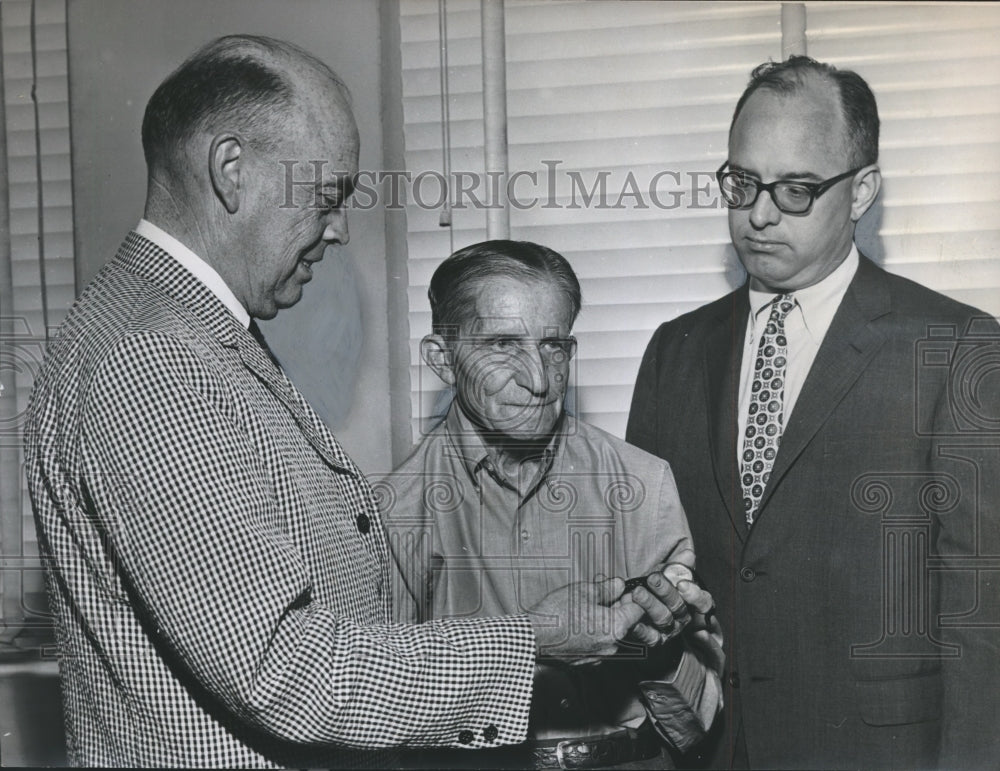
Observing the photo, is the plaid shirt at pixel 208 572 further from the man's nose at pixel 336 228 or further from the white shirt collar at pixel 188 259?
the man's nose at pixel 336 228

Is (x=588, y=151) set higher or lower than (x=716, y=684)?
higher

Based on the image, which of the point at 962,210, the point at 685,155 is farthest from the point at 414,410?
the point at 962,210

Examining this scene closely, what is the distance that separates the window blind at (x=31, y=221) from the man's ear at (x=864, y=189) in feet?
4.16

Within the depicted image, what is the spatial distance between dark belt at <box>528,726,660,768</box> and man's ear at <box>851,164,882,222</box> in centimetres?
88

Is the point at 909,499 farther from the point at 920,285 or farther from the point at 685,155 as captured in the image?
the point at 685,155

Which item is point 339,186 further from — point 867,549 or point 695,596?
point 867,549

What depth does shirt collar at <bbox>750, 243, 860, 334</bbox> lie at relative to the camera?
1678mm

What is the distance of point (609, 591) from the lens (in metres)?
1.59

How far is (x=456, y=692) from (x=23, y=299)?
39.8 inches

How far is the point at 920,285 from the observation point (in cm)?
170

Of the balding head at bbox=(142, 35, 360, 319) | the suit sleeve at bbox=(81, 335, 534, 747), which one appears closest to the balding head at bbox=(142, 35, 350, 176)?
the balding head at bbox=(142, 35, 360, 319)

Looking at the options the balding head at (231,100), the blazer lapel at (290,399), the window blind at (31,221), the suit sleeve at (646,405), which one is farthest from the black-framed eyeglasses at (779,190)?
the window blind at (31,221)

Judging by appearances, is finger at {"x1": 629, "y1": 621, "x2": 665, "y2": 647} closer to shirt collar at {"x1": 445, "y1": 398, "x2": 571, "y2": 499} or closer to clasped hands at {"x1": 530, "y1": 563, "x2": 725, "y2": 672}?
clasped hands at {"x1": 530, "y1": 563, "x2": 725, "y2": 672}

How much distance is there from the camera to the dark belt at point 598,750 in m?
1.65
